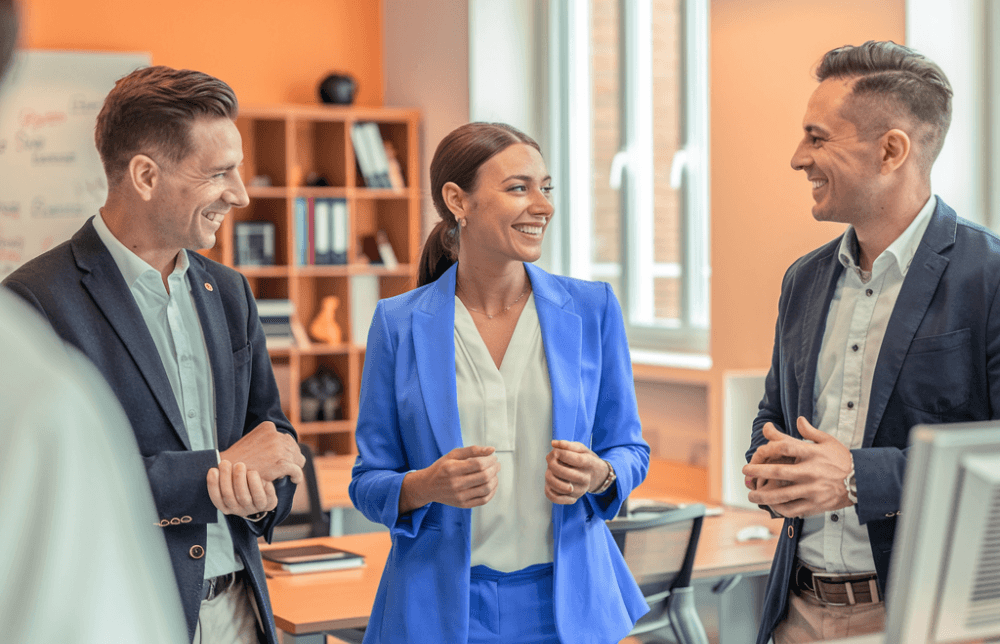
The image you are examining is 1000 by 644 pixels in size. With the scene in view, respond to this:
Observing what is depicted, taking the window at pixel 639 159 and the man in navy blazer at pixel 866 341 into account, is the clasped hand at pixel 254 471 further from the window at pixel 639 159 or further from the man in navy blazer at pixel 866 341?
the window at pixel 639 159

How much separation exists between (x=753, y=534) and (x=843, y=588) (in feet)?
5.06

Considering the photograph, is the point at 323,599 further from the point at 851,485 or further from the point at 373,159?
the point at 373,159

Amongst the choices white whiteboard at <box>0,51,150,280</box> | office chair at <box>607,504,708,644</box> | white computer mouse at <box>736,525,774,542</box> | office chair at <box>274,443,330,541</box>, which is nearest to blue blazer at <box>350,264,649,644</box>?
office chair at <box>607,504,708,644</box>

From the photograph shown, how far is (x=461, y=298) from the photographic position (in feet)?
6.48

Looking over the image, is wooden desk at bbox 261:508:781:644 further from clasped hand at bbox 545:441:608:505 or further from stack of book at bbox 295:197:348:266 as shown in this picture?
stack of book at bbox 295:197:348:266

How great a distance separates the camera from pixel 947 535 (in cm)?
85

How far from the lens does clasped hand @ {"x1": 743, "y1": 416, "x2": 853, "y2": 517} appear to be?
1.62 m

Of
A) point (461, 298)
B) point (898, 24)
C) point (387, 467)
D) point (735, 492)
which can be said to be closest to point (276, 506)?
point (387, 467)

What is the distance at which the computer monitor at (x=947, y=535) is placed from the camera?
32.5 inches

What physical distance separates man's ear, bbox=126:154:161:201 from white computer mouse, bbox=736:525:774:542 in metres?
2.27

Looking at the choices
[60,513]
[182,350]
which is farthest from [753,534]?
[60,513]

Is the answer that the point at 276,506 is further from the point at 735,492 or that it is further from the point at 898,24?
the point at 898,24

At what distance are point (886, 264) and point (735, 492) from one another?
2.14 m

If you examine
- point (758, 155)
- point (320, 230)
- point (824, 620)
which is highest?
point (758, 155)
